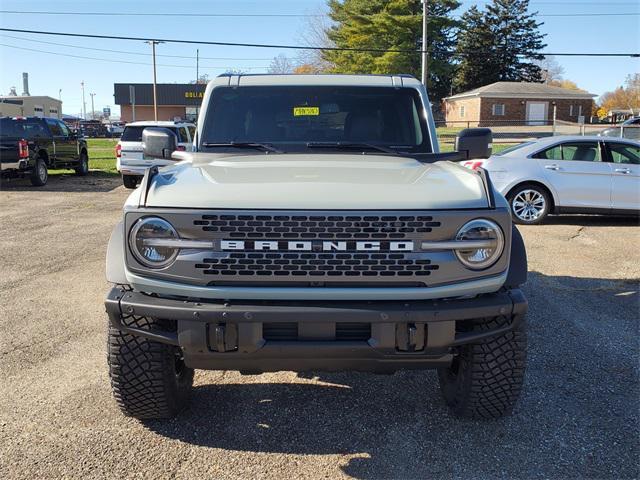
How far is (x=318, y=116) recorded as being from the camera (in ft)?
14.7

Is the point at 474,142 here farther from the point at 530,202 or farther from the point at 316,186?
the point at 530,202

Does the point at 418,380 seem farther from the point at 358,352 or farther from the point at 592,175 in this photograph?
the point at 592,175

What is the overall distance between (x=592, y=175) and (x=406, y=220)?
8.37 meters

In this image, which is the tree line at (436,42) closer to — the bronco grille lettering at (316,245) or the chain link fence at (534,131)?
the chain link fence at (534,131)

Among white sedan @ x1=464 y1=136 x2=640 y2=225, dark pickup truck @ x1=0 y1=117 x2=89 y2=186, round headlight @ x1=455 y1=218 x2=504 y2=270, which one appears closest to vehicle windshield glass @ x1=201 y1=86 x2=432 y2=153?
round headlight @ x1=455 y1=218 x2=504 y2=270

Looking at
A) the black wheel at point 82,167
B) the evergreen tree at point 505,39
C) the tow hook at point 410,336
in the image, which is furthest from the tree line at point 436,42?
the tow hook at point 410,336

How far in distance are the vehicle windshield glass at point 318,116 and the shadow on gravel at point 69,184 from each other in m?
12.4

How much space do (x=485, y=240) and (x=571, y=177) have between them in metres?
8.06

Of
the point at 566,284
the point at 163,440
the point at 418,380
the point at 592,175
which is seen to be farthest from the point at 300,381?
the point at 592,175

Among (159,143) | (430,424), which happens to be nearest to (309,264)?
(430,424)

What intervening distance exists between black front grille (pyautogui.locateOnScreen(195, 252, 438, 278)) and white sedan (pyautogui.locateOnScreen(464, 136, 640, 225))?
7598 mm

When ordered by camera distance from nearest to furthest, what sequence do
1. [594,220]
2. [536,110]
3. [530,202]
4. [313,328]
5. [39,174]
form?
[313,328], [530,202], [594,220], [39,174], [536,110]

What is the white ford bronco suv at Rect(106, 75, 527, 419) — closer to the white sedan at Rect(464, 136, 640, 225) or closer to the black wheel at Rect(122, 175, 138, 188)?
the white sedan at Rect(464, 136, 640, 225)

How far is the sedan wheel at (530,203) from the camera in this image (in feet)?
33.3
